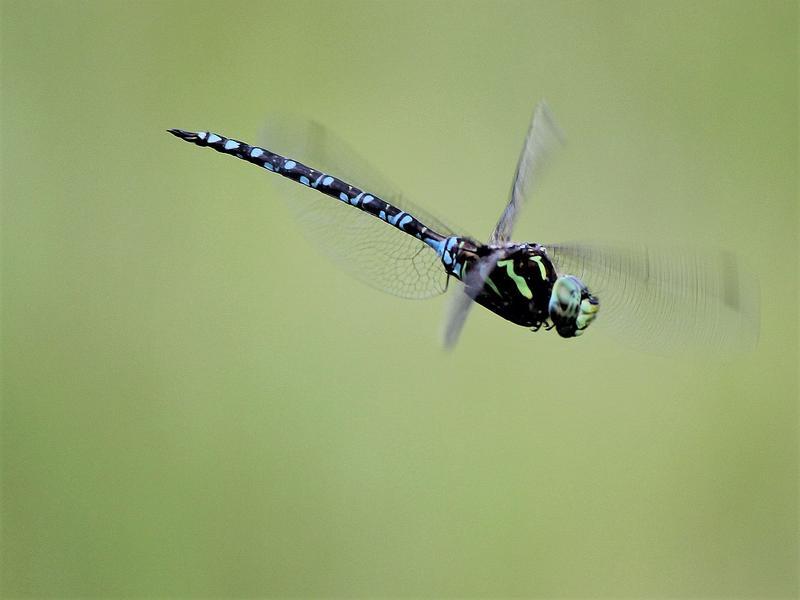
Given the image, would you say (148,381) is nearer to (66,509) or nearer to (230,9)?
(66,509)

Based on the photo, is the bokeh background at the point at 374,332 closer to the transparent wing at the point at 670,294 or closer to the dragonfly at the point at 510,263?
the dragonfly at the point at 510,263

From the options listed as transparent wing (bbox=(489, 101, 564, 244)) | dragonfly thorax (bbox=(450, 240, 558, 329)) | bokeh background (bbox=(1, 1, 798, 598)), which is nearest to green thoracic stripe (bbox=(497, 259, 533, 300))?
dragonfly thorax (bbox=(450, 240, 558, 329))

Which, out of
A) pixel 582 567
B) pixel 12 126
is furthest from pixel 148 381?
pixel 582 567

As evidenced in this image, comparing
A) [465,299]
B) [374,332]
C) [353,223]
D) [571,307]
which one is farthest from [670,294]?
[374,332]

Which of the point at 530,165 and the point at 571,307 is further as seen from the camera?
the point at 530,165

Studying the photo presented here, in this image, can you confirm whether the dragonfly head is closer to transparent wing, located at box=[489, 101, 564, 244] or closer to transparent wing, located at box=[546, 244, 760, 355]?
transparent wing, located at box=[546, 244, 760, 355]

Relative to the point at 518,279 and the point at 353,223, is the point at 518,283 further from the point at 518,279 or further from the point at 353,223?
the point at 353,223

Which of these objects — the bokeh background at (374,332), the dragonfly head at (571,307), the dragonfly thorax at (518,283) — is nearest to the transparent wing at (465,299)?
the dragonfly thorax at (518,283)
